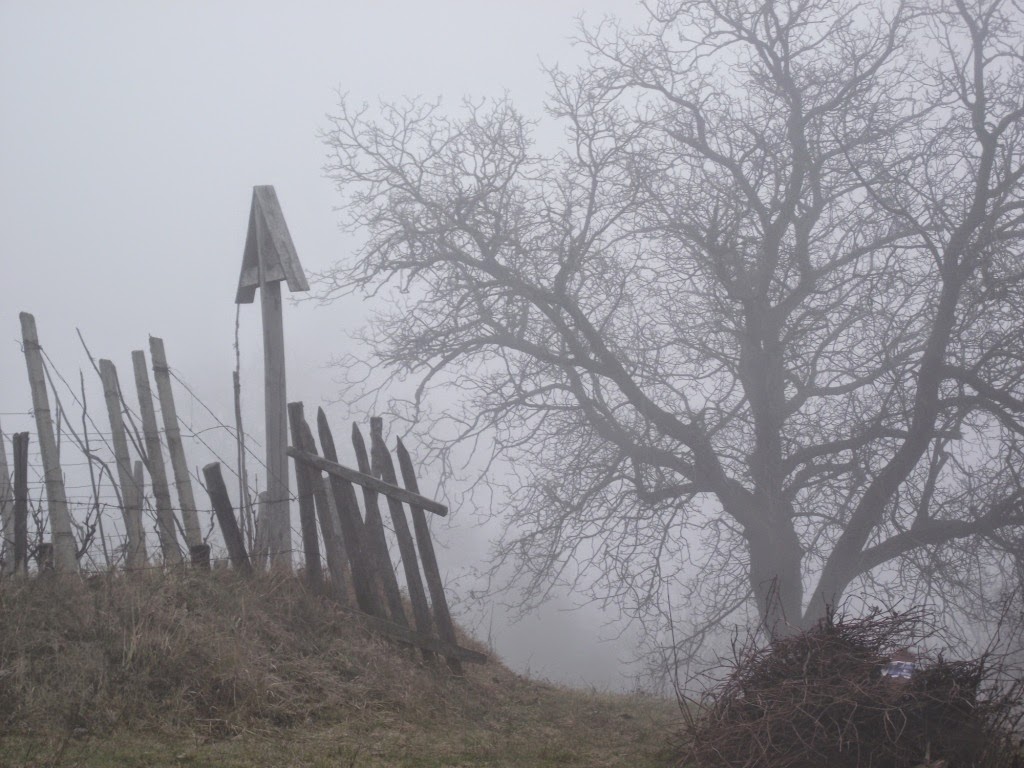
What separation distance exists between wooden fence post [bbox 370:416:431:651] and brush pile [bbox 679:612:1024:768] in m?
2.60

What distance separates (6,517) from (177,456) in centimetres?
121

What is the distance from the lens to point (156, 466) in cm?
677

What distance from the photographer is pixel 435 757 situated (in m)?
4.90

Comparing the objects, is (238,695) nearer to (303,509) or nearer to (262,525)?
(303,509)

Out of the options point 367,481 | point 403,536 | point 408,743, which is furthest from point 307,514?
point 408,743

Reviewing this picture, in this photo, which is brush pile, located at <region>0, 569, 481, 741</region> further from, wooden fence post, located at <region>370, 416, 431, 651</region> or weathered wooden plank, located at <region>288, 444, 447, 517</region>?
weathered wooden plank, located at <region>288, 444, 447, 517</region>

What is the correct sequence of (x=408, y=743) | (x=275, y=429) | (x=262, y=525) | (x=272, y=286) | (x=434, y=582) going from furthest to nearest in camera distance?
(x=272, y=286), (x=275, y=429), (x=262, y=525), (x=434, y=582), (x=408, y=743)

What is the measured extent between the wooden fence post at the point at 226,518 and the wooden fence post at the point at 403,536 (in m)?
1.10

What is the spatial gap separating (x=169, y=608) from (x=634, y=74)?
1066cm

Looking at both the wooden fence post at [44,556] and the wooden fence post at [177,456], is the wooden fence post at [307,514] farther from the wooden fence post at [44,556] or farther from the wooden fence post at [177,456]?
the wooden fence post at [44,556]

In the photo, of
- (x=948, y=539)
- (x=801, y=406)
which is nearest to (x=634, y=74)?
(x=801, y=406)

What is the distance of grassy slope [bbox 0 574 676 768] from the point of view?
180 inches

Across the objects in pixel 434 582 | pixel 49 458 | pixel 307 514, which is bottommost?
pixel 434 582

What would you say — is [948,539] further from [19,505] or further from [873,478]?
[19,505]
